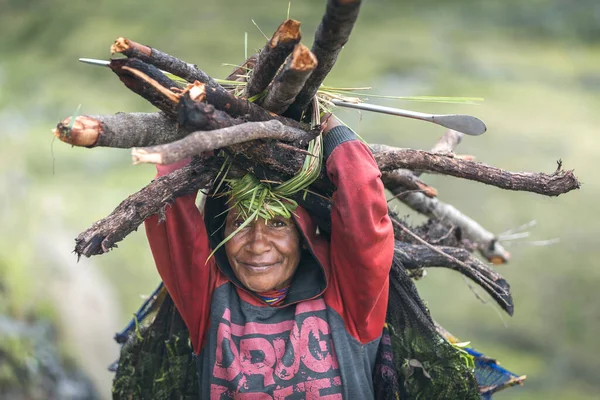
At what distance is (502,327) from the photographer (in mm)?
4844

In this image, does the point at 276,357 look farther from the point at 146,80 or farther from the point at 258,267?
the point at 146,80

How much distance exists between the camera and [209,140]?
133 cm

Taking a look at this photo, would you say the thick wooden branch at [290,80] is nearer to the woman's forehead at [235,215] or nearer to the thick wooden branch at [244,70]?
the thick wooden branch at [244,70]

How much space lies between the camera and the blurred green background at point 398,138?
4.58 metres

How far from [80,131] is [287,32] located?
0.50 metres

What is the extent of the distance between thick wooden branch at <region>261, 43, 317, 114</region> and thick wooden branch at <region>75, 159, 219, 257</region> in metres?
0.25

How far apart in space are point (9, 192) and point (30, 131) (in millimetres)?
798

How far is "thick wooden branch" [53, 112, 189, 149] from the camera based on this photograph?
4.25ft

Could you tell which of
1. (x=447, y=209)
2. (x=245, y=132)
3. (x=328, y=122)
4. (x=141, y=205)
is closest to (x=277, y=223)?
(x=328, y=122)

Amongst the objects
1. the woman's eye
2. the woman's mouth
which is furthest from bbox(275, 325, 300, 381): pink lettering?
the woman's eye

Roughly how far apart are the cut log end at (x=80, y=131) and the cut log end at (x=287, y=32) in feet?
1.44

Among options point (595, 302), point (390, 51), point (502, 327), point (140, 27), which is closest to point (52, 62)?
point (140, 27)

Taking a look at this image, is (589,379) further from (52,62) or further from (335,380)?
(52,62)

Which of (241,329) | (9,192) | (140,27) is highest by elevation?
(140,27)
